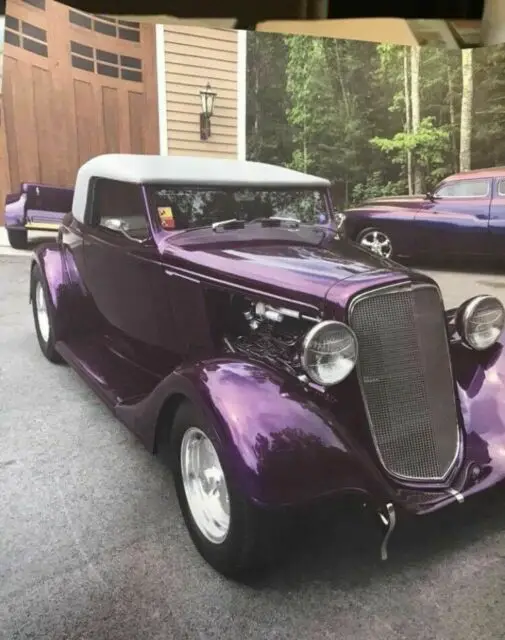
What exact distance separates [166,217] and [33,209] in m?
0.53

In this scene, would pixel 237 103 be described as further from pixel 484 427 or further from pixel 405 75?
pixel 484 427

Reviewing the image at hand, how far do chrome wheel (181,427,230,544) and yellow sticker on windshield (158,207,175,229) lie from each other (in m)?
0.81

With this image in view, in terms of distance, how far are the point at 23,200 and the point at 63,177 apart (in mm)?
209

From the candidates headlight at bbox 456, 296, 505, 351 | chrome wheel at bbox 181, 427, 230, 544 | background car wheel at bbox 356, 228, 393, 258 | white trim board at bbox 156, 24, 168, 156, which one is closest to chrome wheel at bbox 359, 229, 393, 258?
background car wheel at bbox 356, 228, 393, 258

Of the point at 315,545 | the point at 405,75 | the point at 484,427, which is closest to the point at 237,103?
the point at 405,75

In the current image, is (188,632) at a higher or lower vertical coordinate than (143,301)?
lower

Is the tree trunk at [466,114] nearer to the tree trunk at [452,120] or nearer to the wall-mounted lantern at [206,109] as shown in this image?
the tree trunk at [452,120]

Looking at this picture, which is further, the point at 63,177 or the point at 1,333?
the point at 1,333

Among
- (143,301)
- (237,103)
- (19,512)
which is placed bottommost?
(19,512)

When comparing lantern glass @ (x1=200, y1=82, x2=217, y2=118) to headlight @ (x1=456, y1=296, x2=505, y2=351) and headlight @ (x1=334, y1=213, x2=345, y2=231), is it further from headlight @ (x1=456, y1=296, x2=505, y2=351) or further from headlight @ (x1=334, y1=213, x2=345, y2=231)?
headlight @ (x1=456, y1=296, x2=505, y2=351)

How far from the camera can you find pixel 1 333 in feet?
10.1

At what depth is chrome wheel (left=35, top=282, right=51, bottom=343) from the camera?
2.73 m

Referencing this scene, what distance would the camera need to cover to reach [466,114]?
5.75 ft

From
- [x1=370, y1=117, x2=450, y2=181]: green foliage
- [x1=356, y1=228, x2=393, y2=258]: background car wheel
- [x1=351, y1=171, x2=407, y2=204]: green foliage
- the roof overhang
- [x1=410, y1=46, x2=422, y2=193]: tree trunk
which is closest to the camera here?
the roof overhang
